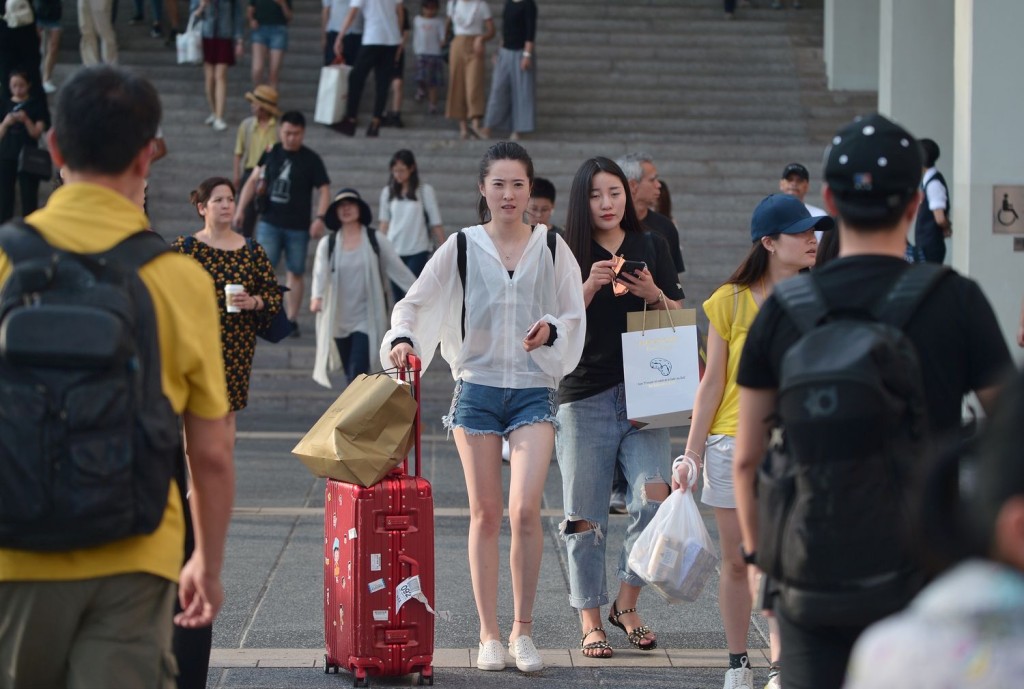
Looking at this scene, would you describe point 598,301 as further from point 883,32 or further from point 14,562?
point 883,32

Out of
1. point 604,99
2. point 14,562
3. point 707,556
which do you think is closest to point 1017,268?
point 707,556

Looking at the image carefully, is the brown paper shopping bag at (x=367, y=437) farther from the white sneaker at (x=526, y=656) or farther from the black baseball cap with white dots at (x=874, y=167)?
the black baseball cap with white dots at (x=874, y=167)

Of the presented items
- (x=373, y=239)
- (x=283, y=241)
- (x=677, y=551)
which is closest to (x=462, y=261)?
(x=677, y=551)

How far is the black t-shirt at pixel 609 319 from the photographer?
6.33 meters

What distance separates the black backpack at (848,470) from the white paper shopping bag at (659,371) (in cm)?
299

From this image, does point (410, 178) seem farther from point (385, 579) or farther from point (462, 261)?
point (385, 579)

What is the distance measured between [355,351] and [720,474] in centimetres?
599

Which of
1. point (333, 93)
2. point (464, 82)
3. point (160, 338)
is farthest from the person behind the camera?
point (464, 82)

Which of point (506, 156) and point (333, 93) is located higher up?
point (333, 93)

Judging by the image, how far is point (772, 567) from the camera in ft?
10.3

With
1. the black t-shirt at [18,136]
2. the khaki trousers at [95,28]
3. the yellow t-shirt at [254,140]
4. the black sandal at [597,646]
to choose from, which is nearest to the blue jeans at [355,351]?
the yellow t-shirt at [254,140]

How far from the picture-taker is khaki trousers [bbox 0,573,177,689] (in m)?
3.11

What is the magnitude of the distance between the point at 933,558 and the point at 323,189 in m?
11.7

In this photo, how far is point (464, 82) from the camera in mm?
18078
